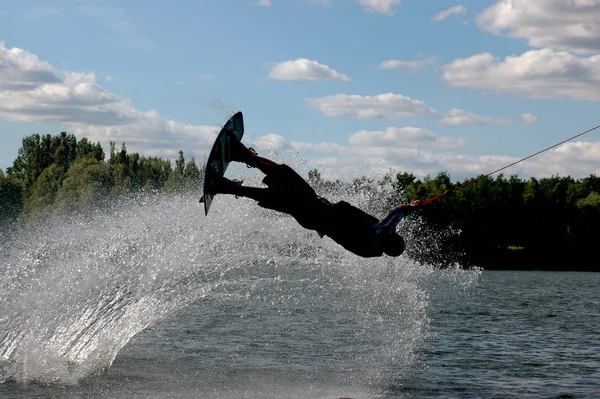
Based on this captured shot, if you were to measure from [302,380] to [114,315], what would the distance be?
387 centimetres

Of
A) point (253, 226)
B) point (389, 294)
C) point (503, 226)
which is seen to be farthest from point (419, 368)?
point (503, 226)

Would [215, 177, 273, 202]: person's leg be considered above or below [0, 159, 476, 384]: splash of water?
above

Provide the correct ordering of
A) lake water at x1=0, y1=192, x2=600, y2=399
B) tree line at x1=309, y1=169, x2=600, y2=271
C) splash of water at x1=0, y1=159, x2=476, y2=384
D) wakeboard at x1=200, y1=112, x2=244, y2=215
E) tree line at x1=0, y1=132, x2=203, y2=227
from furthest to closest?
tree line at x1=309, y1=169, x2=600, y2=271
tree line at x1=0, y1=132, x2=203, y2=227
splash of water at x1=0, y1=159, x2=476, y2=384
lake water at x1=0, y1=192, x2=600, y2=399
wakeboard at x1=200, y1=112, x2=244, y2=215

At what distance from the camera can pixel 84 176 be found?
197ft

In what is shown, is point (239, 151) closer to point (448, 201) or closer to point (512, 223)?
point (448, 201)

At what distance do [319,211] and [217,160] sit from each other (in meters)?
1.60

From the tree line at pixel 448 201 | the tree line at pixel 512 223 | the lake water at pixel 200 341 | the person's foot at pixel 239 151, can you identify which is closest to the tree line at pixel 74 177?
the tree line at pixel 448 201

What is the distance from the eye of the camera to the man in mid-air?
36.6 ft

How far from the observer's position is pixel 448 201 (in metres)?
79.9

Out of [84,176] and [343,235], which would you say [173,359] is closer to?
[343,235]

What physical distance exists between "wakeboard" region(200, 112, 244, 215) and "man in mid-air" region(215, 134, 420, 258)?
0.11 metres

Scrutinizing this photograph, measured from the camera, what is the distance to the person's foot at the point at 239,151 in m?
11.4

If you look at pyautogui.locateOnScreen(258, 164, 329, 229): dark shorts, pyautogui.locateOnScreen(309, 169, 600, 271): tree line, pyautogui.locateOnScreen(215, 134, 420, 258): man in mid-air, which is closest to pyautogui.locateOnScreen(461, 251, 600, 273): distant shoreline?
pyautogui.locateOnScreen(309, 169, 600, 271): tree line

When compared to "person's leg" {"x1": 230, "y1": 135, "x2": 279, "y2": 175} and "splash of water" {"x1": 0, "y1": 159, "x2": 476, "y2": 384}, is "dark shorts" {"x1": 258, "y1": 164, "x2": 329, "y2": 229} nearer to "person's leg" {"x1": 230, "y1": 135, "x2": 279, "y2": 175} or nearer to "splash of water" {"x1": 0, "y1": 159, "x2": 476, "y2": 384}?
"person's leg" {"x1": 230, "y1": 135, "x2": 279, "y2": 175}
